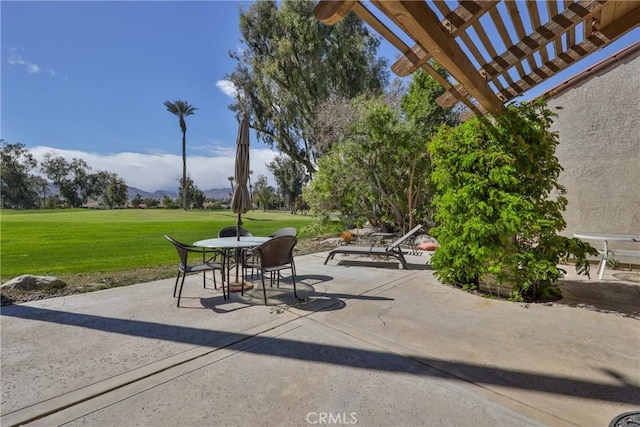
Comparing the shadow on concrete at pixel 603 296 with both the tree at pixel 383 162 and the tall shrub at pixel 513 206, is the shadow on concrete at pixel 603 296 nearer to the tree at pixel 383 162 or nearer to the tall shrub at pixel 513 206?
the tall shrub at pixel 513 206

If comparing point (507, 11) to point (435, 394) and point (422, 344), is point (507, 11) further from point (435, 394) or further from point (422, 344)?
point (435, 394)

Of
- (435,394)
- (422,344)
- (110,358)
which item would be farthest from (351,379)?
(110,358)

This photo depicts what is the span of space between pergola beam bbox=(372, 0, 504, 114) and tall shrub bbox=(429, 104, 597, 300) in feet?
3.50

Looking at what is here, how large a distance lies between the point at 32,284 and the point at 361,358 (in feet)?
17.1

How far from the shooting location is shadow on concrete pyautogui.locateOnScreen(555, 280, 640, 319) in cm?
368

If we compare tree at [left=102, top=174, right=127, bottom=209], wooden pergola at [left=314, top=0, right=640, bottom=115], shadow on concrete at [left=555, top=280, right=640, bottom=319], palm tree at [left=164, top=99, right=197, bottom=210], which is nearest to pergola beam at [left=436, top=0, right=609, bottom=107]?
wooden pergola at [left=314, top=0, right=640, bottom=115]

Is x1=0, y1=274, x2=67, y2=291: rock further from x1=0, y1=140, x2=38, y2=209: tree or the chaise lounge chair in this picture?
x1=0, y1=140, x2=38, y2=209: tree

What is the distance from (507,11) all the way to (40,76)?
2764cm

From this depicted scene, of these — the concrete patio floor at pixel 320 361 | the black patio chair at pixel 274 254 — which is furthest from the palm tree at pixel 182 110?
the concrete patio floor at pixel 320 361

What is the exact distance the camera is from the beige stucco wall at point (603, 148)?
18.4 ft

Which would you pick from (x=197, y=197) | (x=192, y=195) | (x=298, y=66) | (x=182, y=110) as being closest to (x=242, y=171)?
(x=298, y=66)

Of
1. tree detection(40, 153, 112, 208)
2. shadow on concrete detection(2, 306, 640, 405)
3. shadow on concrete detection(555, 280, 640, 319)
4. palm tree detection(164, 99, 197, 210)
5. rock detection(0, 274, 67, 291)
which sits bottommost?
shadow on concrete detection(555, 280, 640, 319)

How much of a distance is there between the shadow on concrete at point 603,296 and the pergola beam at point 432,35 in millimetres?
3241

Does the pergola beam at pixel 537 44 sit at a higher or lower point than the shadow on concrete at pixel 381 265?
higher
